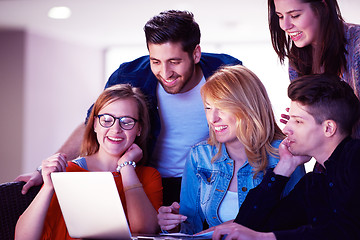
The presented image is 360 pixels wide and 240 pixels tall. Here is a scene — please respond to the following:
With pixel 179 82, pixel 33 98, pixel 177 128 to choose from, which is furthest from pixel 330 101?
pixel 33 98

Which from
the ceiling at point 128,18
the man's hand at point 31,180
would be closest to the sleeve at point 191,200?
the man's hand at point 31,180

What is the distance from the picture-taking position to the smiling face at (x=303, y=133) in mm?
1605

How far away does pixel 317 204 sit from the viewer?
5.13 ft

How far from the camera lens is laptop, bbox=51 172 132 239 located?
4.83 feet

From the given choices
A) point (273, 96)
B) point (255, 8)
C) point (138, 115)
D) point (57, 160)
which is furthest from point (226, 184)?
point (273, 96)

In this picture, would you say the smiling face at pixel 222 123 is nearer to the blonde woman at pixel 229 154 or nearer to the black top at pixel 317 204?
the blonde woman at pixel 229 154

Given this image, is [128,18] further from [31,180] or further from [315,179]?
[315,179]

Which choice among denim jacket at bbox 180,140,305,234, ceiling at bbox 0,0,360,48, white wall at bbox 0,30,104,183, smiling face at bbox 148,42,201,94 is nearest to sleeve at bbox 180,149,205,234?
denim jacket at bbox 180,140,305,234

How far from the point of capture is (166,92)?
2434mm

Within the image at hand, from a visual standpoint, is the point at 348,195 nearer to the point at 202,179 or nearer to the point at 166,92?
the point at 202,179

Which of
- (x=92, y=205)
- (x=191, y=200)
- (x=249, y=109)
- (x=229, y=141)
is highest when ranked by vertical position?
(x=249, y=109)

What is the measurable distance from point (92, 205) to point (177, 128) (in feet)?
3.17

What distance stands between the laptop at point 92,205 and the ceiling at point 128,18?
3.98 metres

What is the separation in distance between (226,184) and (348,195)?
2.01ft
